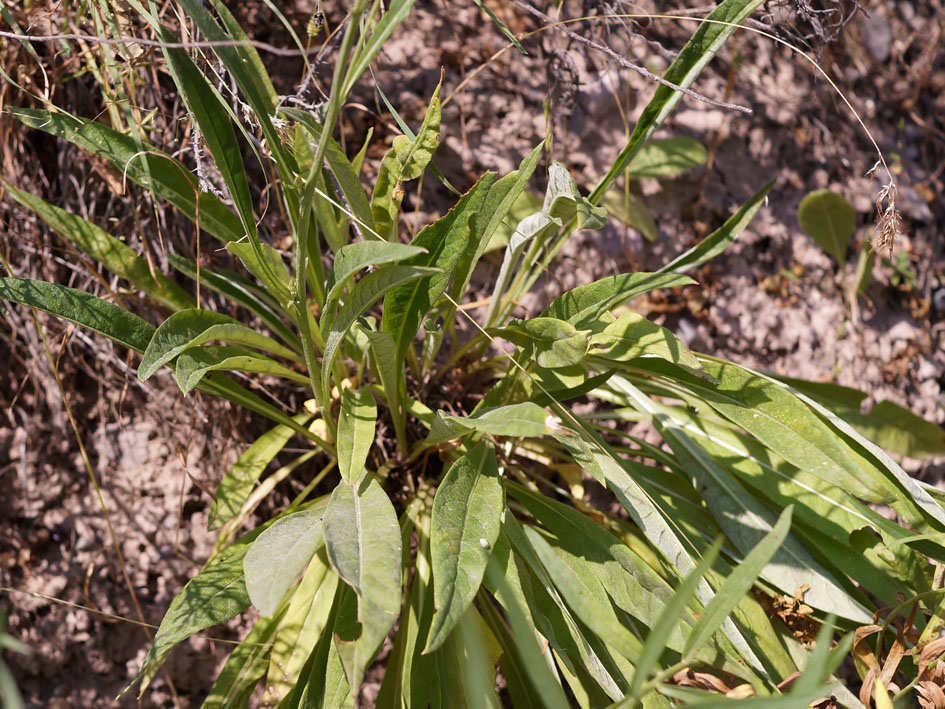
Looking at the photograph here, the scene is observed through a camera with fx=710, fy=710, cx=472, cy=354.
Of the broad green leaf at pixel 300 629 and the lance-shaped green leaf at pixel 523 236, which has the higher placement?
the lance-shaped green leaf at pixel 523 236

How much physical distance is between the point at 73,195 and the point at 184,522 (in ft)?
2.09

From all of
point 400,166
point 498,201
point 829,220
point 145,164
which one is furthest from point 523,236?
point 829,220

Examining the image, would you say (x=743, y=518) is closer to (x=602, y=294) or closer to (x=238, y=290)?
(x=602, y=294)

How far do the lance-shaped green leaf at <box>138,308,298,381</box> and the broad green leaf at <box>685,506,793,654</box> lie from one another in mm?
649

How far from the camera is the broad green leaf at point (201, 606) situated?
2.79 ft

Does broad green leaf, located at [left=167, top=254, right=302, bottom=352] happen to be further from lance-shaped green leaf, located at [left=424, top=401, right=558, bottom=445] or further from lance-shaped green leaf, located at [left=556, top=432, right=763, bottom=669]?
lance-shaped green leaf, located at [left=556, top=432, right=763, bottom=669]

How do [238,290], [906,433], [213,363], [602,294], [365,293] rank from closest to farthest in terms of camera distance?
[365,293] < [213,363] < [602,294] < [238,290] < [906,433]

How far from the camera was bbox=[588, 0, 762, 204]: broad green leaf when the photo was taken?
101cm

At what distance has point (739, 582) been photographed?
2.34 feet

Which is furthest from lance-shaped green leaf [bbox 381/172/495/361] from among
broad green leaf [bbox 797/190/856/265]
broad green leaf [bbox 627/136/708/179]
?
broad green leaf [bbox 797/190/856/265]

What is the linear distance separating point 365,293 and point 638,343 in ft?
1.29

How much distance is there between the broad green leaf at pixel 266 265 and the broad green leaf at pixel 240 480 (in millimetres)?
271

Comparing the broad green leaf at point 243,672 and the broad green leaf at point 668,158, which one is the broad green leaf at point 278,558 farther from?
the broad green leaf at point 668,158

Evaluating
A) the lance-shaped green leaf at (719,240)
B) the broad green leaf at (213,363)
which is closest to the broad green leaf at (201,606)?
the broad green leaf at (213,363)
